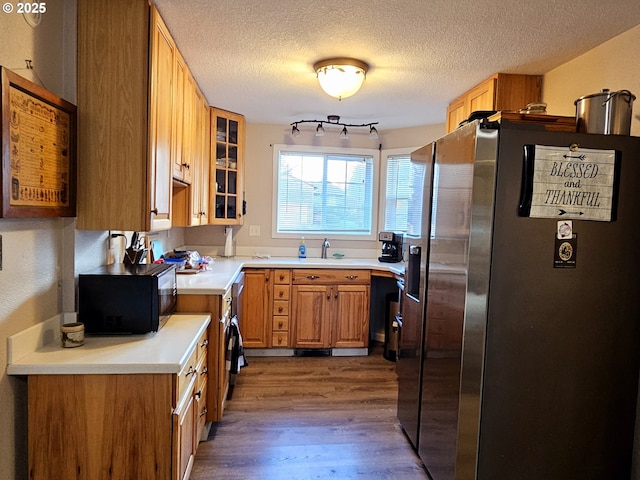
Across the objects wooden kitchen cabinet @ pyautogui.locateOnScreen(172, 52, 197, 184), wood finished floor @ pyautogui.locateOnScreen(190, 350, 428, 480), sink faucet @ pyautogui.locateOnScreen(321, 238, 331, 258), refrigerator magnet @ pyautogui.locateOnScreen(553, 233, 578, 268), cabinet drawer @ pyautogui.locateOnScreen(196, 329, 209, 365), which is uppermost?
wooden kitchen cabinet @ pyautogui.locateOnScreen(172, 52, 197, 184)

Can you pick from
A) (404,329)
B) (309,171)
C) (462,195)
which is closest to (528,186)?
(462,195)

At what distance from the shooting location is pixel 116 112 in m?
1.70

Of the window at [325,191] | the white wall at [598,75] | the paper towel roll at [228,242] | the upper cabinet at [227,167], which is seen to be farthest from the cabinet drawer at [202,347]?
the white wall at [598,75]

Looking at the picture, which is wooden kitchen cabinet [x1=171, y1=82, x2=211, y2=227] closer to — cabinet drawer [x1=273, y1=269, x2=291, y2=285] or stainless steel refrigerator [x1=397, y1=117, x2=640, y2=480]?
cabinet drawer [x1=273, y1=269, x2=291, y2=285]

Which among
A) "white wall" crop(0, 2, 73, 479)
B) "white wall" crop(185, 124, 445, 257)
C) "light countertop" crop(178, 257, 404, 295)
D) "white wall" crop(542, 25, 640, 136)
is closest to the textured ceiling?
"white wall" crop(542, 25, 640, 136)

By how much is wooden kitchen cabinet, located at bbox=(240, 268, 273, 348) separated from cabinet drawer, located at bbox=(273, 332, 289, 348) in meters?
0.09

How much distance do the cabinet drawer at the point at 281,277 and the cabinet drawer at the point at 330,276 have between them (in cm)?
7

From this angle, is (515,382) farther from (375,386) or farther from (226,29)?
(226,29)

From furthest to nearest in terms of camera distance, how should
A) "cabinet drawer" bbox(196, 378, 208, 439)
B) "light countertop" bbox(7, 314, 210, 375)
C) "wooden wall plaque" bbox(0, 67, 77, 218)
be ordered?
"cabinet drawer" bbox(196, 378, 208, 439)
"light countertop" bbox(7, 314, 210, 375)
"wooden wall plaque" bbox(0, 67, 77, 218)

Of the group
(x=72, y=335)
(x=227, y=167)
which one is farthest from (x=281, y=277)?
(x=72, y=335)

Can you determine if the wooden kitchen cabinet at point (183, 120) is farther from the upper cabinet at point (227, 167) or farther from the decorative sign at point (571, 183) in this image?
the decorative sign at point (571, 183)

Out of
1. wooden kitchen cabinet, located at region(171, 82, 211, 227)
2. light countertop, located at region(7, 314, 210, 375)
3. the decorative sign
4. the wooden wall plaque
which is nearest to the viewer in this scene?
the wooden wall plaque

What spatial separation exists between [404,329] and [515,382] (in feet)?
2.95

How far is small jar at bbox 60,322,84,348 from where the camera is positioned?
1.55 m
